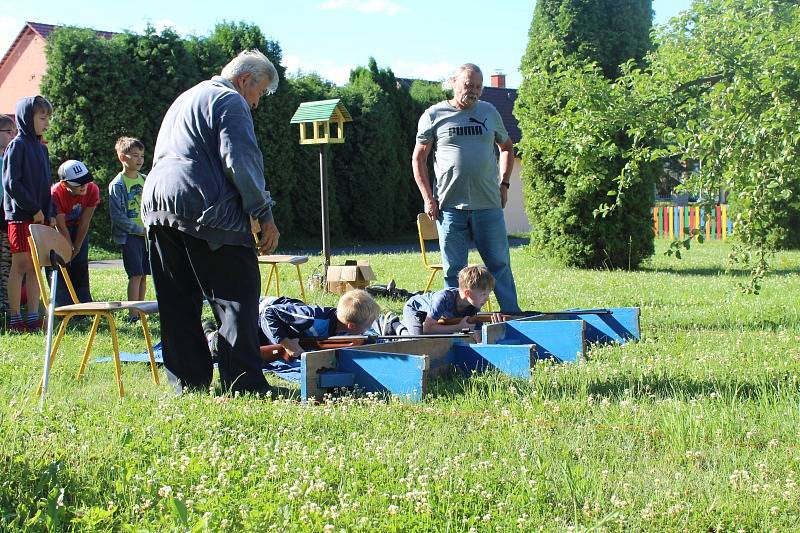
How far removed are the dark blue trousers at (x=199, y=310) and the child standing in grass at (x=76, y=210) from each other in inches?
124

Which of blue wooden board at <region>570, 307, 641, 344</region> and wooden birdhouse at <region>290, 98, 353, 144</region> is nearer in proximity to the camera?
blue wooden board at <region>570, 307, 641, 344</region>

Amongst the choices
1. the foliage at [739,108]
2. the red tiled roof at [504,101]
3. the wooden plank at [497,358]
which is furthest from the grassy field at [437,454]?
the red tiled roof at [504,101]

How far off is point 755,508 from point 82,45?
1836 cm

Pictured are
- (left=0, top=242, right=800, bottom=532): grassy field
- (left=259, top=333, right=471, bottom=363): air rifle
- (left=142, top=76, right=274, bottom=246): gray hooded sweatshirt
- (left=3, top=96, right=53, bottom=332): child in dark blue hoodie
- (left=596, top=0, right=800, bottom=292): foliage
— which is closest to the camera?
(left=0, top=242, right=800, bottom=532): grassy field

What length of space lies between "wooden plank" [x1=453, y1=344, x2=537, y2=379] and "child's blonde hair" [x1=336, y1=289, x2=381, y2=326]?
68 cm

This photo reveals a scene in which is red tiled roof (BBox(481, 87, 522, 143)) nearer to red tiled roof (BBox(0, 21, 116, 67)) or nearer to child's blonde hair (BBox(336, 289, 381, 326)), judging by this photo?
red tiled roof (BBox(0, 21, 116, 67))

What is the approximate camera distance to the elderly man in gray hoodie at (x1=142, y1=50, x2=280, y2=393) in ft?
15.9

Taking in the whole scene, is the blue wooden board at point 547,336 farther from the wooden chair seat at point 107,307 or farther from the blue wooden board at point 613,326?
the wooden chair seat at point 107,307

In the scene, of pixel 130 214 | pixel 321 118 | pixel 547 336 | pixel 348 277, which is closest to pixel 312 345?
pixel 547 336

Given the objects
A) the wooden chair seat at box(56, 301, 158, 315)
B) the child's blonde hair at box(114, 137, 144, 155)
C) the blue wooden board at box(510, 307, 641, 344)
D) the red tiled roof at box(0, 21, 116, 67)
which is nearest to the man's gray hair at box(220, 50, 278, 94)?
the wooden chair seat at box(56, 301, 158, 315)

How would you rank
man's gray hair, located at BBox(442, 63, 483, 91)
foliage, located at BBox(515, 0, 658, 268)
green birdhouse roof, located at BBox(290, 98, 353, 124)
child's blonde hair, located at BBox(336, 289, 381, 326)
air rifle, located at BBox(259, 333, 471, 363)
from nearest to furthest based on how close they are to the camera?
air rifle, located at BBox(259, 333, 471, 363) → child's blonde hair, located at BBox(336, 289, 381, 326) → man's gray hair, located at BBox(442, 63, 483, 91) → green birdhouse roof, located at BBox(290, 98, 353, 124) → foliage, located at BBox(515, 0, 658, 268)

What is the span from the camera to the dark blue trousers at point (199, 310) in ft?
16.2

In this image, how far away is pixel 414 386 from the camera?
4676 millimetres

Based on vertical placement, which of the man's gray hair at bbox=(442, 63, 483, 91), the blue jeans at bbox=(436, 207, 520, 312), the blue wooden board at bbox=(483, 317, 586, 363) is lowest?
the blue wooden board at bbox=(483, 317, 586, 363)
